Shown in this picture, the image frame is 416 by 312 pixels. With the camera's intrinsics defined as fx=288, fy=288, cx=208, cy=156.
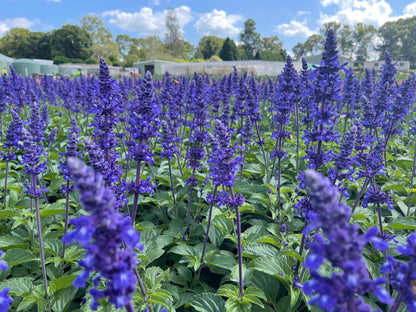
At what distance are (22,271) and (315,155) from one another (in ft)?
16.6

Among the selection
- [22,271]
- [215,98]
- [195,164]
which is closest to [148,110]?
[195,164]

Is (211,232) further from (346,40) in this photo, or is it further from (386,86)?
(346,40)

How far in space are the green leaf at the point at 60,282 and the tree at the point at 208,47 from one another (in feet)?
436

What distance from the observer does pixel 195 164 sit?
5.79 metres

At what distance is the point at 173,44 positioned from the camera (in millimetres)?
122750

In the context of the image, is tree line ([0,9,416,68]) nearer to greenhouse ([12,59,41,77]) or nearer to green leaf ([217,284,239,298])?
greenhouse ([12,59,41,77])

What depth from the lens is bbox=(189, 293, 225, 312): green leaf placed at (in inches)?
151

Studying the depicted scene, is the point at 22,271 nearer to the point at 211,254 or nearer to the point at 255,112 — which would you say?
the point at 211,254

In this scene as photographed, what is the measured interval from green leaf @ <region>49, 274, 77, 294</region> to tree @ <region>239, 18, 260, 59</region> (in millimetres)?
135480

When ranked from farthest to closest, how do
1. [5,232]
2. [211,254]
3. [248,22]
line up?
1. [248,22]
2. [5,232]
3. [211,254]

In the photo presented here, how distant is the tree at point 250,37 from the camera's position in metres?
130

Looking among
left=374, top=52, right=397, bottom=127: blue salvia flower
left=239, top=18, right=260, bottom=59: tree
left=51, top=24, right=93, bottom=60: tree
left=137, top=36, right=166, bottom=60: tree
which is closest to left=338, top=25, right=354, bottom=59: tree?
left=239, top=18, right=260, bottom=59: tree

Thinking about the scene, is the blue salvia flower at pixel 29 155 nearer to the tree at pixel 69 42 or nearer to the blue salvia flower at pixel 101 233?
the blue salvia flower at pixel 101 233

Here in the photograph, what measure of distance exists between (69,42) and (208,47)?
5956 centimetres
